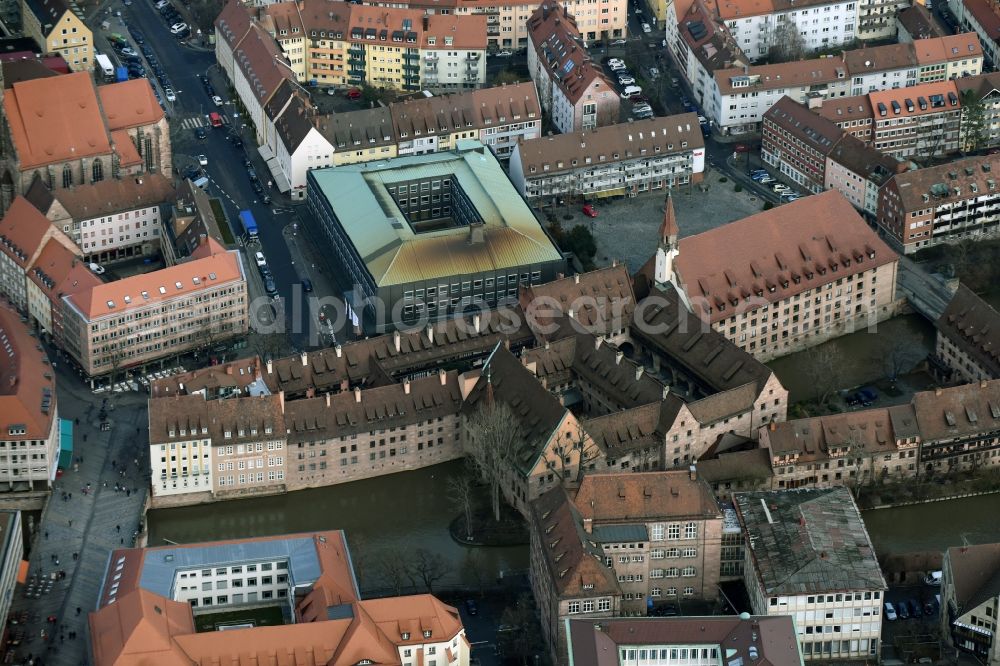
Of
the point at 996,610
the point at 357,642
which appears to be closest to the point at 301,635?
the point at 357,642

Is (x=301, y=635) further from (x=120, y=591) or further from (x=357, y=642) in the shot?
(x=120, y=591)

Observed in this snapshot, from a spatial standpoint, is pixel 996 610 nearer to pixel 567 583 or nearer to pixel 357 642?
pixel 567 583

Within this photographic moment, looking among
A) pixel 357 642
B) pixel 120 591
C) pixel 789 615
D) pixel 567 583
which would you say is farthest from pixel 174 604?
pixel 789 615

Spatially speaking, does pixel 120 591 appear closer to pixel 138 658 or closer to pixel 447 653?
pixel 138 658

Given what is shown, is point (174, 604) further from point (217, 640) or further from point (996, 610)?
point (996, 610)

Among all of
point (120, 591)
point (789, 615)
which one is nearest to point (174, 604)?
point (120, 591)
